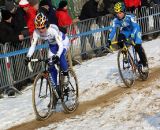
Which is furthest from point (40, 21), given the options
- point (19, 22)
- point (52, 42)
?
point (19, 22)

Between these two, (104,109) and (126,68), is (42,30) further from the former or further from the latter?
(126,68)

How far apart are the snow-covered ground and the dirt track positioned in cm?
22

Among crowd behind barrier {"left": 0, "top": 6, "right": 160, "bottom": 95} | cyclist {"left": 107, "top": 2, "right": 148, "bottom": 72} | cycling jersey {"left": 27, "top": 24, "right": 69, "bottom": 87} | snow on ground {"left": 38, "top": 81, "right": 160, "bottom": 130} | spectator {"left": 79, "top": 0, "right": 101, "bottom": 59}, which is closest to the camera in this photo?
snow on ground {"left": 38, "top": 81, "right": 160, "bottom": 130}

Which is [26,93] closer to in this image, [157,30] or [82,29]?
[82,29]

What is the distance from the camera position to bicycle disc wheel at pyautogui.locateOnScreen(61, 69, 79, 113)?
9734 millimetres

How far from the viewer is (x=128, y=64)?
37.6 feet

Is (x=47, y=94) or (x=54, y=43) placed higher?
(x=54, y=43)

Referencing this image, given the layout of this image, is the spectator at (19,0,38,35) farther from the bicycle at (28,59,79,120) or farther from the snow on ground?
the snow on ground

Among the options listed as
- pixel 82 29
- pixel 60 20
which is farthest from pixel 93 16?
pixel 60 20

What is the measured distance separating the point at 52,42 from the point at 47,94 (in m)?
1.11

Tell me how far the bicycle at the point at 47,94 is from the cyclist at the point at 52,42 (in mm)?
110

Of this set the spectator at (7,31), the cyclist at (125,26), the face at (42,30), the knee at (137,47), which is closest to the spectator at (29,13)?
the spectator at (7,31)

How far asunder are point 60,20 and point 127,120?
630 cm

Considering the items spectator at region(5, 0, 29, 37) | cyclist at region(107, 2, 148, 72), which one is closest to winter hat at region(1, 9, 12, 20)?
spectator at region(5, 0, 29, 37)
